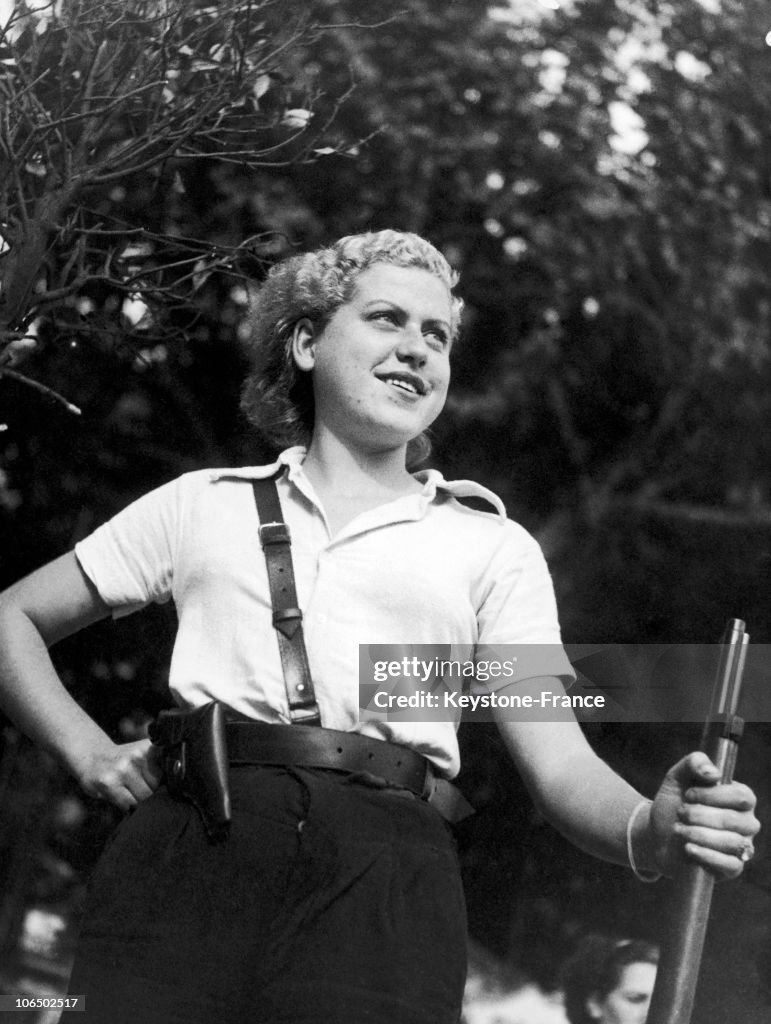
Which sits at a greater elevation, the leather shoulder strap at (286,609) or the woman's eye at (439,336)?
the woman's eye at (439,336)

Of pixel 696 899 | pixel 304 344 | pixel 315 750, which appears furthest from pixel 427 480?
pixel 696 899

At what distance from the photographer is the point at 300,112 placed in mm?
2158

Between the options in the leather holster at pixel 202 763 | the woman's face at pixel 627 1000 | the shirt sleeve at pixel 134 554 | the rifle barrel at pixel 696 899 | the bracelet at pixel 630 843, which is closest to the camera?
the rifle barrel at pixel 696 899

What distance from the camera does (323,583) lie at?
140 cm

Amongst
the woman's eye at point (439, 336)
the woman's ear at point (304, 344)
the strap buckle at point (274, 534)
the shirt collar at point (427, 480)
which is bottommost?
the shirt collar at point (427, 480)

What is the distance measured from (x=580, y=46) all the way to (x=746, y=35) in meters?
0.32

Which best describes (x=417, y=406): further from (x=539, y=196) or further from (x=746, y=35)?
(x=746, y=35)

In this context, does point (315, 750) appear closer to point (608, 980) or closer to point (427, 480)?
point (427, 480)

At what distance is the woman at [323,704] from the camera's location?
3.83 feet

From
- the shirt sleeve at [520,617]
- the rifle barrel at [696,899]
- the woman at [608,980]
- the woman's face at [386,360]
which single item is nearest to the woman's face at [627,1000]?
the woman at [608,980]

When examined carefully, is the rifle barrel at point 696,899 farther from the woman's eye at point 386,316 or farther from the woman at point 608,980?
the woman at point 608,980

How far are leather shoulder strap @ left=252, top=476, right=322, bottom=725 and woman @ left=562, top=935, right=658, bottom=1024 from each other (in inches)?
45.9

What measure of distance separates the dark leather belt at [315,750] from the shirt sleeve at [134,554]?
26 centimetres

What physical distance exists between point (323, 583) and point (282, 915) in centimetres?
35
